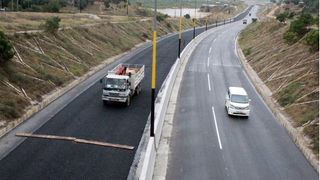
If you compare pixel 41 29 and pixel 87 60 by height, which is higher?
pixel 41 29

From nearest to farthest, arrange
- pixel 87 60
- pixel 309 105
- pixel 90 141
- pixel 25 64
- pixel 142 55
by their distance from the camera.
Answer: pixel 90 141
pixel 309 105
pixel 25 64
pixel 87 60
pixel 142 55

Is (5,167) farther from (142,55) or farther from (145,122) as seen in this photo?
Answer: (142,55)

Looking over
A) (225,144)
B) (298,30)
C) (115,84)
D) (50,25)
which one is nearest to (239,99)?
(225,144)

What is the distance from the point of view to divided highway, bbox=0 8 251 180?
15242mm

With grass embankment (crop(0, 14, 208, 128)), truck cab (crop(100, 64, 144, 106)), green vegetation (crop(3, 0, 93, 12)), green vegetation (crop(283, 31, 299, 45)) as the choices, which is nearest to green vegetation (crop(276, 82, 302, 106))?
truck cab (crop(100, 64, 144, 106))

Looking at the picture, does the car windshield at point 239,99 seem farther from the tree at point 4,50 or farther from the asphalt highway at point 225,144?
the tree at point 4,50

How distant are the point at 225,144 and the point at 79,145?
9184 mm

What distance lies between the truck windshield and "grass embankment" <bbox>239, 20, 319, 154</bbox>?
13.7 metres

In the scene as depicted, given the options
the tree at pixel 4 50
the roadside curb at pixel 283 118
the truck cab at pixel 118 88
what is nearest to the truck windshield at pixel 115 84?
the truck cab at pixel 118 88

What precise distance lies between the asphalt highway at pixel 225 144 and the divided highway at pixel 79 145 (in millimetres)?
2972

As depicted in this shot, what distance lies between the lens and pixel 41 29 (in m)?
40.9

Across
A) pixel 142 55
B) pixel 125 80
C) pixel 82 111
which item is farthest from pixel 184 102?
pixel 142 55

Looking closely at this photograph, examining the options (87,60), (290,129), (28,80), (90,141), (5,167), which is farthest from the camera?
(87,60)

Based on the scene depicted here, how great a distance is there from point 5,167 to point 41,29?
29577 millimetres
